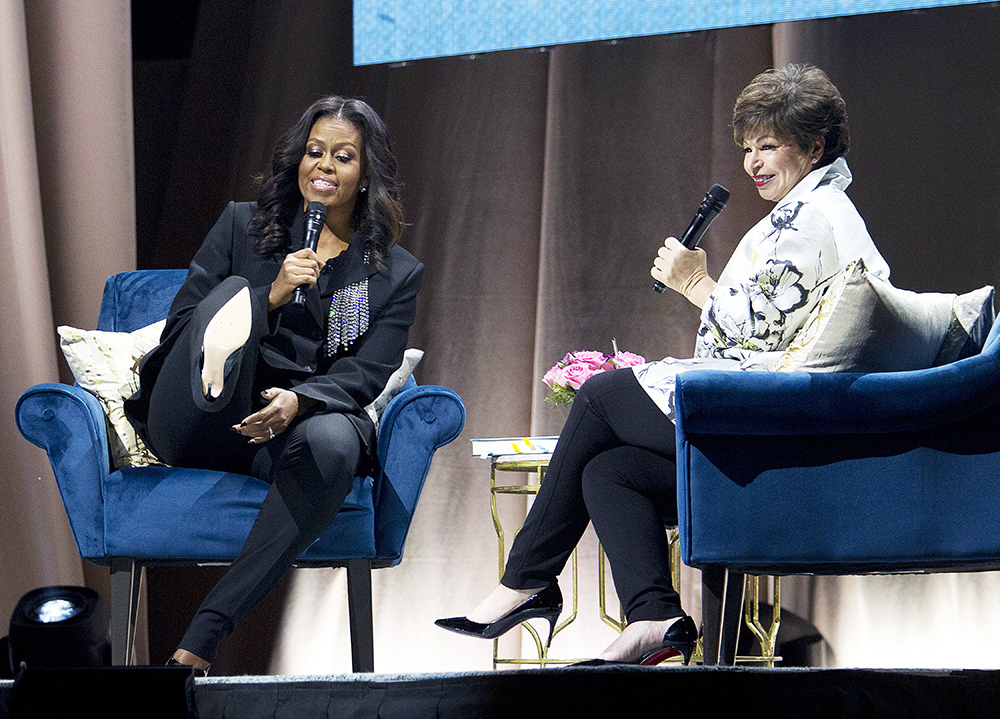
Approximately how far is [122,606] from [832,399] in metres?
1.28

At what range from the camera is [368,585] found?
5.96 ft

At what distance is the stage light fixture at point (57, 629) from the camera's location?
904 mm

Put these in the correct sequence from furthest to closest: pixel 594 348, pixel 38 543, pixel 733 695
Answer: pixel 594 348
pixel 38 543
pixel 733 695

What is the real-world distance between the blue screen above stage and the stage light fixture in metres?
2.20

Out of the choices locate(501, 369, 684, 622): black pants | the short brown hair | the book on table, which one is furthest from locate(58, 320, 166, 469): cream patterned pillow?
the short brown hair

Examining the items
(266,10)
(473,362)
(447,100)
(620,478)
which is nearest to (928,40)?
(447,100)

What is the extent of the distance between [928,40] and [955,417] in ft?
4.89

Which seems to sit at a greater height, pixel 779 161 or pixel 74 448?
pixel 779 161

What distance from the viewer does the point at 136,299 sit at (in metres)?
2.19

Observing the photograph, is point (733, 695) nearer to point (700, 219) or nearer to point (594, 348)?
point (700, 219)

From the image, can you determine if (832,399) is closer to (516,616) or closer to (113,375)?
(516,616)

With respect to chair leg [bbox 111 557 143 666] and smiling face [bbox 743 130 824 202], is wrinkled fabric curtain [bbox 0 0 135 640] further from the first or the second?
smiling face [bbox 743 130 824 202]

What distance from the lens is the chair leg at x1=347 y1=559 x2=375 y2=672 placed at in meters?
1.81

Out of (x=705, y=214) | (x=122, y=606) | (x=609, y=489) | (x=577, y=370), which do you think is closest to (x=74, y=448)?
(x=122, y=606)
